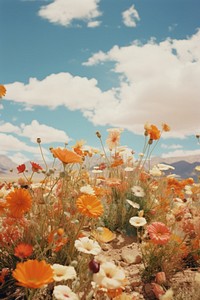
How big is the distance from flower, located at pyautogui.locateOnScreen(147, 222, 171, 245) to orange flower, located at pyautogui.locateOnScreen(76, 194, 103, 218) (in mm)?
588

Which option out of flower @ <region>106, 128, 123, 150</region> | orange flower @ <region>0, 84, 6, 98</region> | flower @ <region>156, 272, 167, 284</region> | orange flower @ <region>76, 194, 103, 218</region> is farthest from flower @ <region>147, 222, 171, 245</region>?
flower @ <region>106, 128, 123, 150</region>

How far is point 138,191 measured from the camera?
4.74 meters

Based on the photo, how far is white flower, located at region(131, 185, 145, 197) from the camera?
4.59 metres

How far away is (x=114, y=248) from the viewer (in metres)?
4.17

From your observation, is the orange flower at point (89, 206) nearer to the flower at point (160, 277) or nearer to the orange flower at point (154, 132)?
the flower at point (160, 277)

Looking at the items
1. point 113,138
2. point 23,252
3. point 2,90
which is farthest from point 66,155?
point 113,138

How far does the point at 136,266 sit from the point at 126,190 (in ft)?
4.66

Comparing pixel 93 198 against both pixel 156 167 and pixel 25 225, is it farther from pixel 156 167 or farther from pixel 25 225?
pixel 156 167

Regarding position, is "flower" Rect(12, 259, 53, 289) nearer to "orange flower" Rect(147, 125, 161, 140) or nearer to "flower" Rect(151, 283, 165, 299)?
"flower" Rect(151, 283, 165, 299)

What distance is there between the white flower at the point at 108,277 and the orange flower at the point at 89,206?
63cm

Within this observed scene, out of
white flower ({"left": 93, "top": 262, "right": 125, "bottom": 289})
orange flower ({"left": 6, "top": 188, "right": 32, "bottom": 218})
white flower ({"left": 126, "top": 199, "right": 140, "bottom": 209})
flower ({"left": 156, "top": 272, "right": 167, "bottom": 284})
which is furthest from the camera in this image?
white flower ({"left": 126, "top": 199, "right": 140, "bottom": 209})

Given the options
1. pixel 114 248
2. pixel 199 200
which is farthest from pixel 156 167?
pixel 114 248

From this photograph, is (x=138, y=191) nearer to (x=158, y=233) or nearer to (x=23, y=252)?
(x=158, y=233)

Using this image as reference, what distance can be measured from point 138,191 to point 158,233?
1523mm
